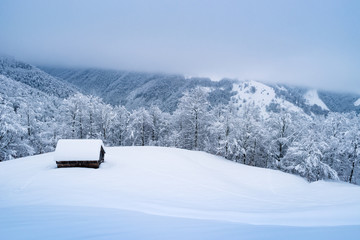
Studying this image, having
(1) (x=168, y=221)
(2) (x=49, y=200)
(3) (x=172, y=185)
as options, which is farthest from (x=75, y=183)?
(1) (x=168, y=221)

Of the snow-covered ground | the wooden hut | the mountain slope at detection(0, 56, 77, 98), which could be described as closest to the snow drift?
the snow-covered ground

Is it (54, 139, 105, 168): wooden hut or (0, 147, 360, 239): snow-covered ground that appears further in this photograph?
(54, 139, 105, 168): wooden hut

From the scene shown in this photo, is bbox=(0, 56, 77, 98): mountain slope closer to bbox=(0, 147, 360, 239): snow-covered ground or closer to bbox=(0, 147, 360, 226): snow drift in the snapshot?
bbox=(0, 147, 360, 226): snow drift

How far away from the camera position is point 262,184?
18016 mm

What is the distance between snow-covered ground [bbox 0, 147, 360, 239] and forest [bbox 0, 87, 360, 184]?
38.7ft

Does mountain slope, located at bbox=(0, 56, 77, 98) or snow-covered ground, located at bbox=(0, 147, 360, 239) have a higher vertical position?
mountain slope, located at bbox=(0, 56, 77, 98)

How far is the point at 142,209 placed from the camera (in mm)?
7648

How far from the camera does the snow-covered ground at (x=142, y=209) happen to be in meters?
4.91

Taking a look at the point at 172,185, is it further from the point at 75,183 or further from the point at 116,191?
the point at 75,183

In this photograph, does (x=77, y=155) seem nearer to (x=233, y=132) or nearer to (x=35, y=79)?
(x=233, y=132)

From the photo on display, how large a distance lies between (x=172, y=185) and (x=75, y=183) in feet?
20.7

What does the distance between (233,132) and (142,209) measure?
79.0ft

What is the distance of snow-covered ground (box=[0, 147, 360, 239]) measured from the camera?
491 centimetres

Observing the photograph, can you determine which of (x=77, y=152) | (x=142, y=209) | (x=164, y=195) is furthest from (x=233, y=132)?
(x=142, y=209)
